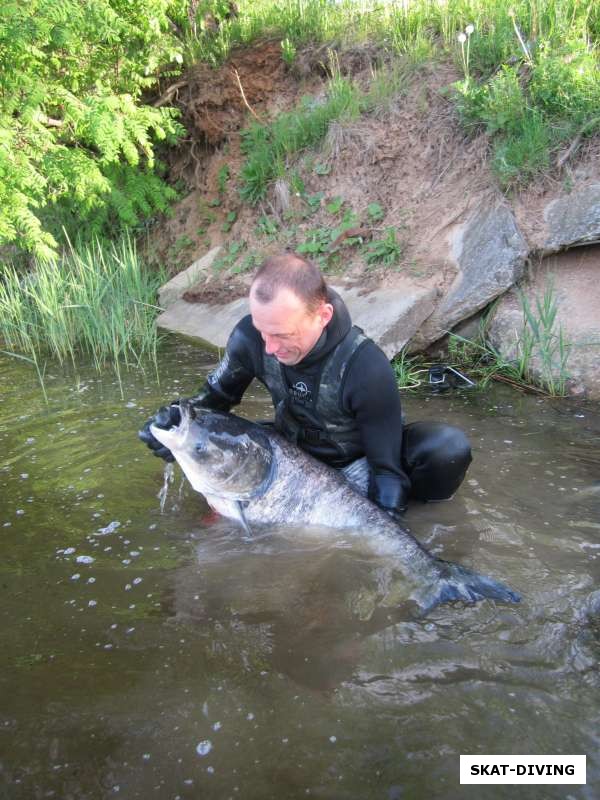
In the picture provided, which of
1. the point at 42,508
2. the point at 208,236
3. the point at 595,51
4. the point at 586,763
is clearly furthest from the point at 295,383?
the point at 208,236

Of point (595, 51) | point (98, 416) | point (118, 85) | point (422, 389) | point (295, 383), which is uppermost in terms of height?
point (118, 85)

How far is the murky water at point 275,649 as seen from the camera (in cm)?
196

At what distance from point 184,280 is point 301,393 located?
5.89m

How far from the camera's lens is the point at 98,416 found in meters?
5.10

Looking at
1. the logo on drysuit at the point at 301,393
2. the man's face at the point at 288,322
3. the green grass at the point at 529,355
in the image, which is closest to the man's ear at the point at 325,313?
the man's face at the point at 288,322

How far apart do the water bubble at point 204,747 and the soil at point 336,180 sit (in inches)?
191

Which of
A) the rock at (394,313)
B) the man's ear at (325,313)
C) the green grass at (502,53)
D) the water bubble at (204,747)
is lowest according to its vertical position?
the rock at (394,313)

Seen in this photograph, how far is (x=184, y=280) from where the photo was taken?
8672 mm

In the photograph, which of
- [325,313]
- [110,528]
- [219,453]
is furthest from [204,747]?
[325,313]

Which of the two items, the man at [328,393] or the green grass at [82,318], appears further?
the green grass at [82,318]

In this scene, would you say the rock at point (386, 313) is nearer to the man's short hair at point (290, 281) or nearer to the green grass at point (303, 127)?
the green grass at point (303, 127)

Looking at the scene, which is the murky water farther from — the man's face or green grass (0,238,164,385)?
green grass (0,238,164,385)

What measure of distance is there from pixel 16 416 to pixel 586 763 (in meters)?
4.61

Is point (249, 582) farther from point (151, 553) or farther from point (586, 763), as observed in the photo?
point (586, 763)
